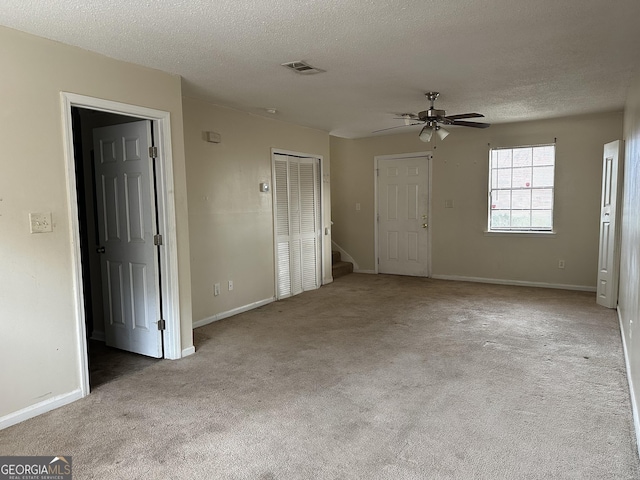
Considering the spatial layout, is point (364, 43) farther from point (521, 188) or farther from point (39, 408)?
point (521, 188)

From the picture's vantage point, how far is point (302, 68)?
346 cm

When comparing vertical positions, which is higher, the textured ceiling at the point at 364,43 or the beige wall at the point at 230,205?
the textured ceiling at the point at 364,43

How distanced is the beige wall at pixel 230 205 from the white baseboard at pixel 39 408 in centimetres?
169

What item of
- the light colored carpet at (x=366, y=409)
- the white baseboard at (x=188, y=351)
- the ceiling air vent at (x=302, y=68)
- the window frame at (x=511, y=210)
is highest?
the ceiling air vent at (x=302, y=68)

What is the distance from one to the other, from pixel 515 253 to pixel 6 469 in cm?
623

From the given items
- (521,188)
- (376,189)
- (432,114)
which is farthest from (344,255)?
(432,114)

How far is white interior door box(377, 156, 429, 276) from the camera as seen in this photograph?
711cm

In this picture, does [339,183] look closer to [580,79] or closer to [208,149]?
[208,149]

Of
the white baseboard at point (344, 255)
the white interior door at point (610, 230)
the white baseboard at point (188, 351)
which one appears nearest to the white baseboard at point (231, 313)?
the white baseboard at point (188, 351)

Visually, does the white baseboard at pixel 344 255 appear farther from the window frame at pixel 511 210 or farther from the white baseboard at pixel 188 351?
the white baseboard at pixel 188 351

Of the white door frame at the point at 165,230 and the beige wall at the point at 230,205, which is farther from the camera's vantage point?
the beige wall at the point at 230,205

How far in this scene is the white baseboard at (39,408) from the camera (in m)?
2.60

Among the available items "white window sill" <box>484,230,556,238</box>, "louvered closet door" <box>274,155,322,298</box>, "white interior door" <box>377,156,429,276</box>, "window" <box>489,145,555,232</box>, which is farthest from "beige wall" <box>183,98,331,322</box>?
"white window sill" <box>484,230,556,238</box>

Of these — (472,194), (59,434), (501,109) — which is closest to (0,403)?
(59,434)
